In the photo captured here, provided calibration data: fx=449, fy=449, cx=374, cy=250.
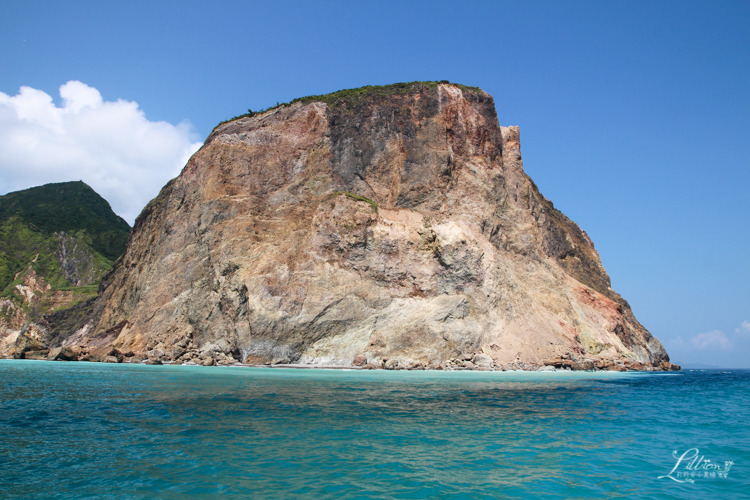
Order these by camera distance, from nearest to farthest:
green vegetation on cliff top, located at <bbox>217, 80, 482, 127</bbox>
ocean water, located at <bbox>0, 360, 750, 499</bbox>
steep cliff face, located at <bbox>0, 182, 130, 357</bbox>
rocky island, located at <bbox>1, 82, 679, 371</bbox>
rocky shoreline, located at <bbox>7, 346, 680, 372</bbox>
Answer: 1. ocean water, located at <bbox>0, 360, 750, 499</bbox>
2. rocky shoreline, located at <bbox>7, 346, 680, 372</bbox>
3. rocky island, located at <bbox>1, 82, 679, 371</bbox>
4. green vegetation on cliff top, located at <bbox>217, 80, 482, 127</bbox>
5. steep cliff face, located at <bbox>0, 182, 130, 357</bbox>

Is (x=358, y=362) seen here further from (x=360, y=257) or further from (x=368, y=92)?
(x=368, y=92)

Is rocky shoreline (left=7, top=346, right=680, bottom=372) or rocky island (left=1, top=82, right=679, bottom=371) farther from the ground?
rocky island (left=1, top=82, right=679, bottom=371)

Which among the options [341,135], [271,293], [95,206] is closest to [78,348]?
[271,293]

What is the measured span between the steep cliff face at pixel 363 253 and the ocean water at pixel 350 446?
19424mm

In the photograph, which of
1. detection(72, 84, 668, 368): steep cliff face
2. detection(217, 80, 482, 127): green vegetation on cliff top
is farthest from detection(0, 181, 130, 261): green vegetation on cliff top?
detection(217, 80, 482, 127): green vegetation on cliff top

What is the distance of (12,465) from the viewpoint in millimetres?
7289

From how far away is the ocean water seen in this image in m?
6.81

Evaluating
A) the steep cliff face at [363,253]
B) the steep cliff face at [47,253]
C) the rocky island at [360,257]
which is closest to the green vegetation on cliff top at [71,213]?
the steep cliff face at [47,253]

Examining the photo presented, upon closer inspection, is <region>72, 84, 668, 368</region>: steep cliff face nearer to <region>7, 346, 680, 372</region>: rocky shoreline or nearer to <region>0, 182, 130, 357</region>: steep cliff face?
<region>7, 346, 680, 372</region>: rocky shoreline

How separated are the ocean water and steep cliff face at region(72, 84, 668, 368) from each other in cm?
1942

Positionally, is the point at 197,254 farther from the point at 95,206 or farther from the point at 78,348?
the point at 95,206

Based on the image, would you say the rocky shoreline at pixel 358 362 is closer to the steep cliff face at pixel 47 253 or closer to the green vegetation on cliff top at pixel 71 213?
the steep cliff face at pixel 47 253

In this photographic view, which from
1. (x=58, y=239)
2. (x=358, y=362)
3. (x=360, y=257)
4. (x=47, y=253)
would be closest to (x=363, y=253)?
(x=360, y=257)

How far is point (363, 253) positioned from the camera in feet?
131
